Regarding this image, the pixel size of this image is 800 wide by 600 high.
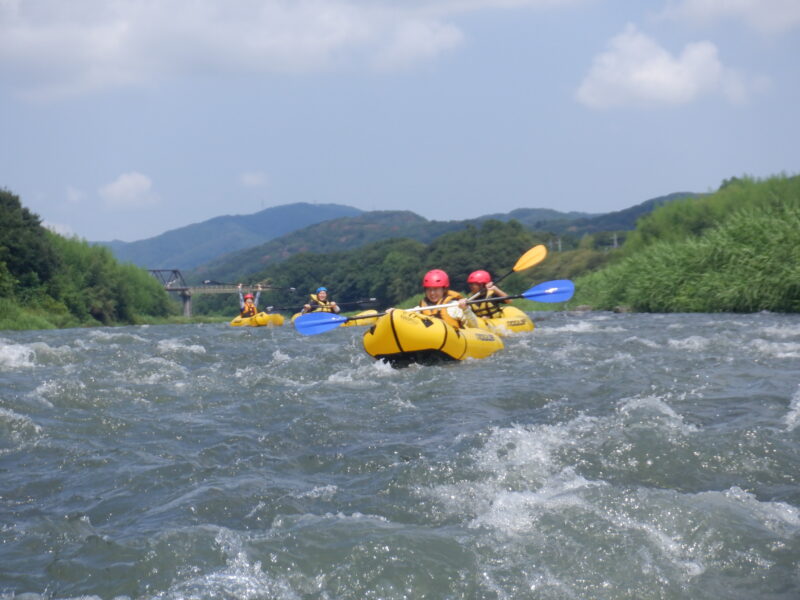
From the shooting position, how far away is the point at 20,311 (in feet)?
86.5

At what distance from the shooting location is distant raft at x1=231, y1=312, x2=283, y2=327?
22.8 metres

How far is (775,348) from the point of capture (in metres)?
9.05

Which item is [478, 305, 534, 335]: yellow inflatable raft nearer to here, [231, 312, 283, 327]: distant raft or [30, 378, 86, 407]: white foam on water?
[30, 378, 86, 407]: white foam on water

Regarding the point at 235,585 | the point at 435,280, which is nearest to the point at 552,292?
the point at 435,280

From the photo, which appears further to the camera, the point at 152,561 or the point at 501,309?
the point at 501,309

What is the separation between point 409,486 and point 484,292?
8.00m

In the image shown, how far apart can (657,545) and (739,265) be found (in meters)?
17.3

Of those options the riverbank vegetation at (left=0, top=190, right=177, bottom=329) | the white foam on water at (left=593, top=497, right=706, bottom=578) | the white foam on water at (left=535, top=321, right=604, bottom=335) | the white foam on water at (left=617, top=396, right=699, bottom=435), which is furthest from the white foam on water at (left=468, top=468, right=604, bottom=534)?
the riverbank vegetation at (left=0, top=190, right=177, bottom=329)

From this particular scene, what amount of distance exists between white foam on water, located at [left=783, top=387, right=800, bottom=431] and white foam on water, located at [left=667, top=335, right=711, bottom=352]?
12.2ft

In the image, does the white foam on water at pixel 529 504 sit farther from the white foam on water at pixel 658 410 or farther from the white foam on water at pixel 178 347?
the white foam on water at pixel 178 347

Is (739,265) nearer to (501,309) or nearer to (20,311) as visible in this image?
(501,309)

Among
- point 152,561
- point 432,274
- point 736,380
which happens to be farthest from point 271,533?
point 432,274

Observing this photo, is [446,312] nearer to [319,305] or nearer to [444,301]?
[444,301]

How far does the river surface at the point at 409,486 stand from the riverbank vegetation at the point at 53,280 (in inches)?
836
